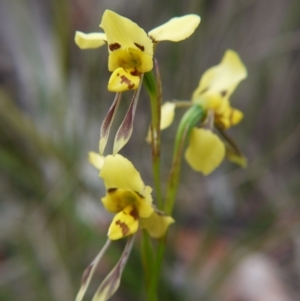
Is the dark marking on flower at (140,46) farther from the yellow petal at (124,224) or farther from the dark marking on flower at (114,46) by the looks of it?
the yellow petal at (124,224)

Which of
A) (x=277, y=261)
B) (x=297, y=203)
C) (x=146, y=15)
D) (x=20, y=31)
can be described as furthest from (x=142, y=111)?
(x=277, y=261)

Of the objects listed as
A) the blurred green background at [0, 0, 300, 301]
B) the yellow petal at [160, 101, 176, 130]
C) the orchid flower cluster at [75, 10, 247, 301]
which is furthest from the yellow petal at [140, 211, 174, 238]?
the blurred green background at [0, 0, 300, 301]

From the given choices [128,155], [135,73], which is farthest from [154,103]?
[128,155]

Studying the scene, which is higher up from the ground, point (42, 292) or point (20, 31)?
point (20, 31)

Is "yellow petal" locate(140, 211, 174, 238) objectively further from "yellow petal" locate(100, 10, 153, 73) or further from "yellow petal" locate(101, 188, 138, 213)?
"yellow petal" locate(100, 10, 153, 73)

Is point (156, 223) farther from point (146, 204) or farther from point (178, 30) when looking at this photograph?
point (178, 30)

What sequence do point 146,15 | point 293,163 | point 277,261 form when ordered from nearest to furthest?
point 146,15, point 277,261, point 293,163

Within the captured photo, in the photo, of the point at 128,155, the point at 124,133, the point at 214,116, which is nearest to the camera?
the point at 124,133

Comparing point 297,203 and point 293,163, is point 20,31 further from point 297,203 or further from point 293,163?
point 293,163
